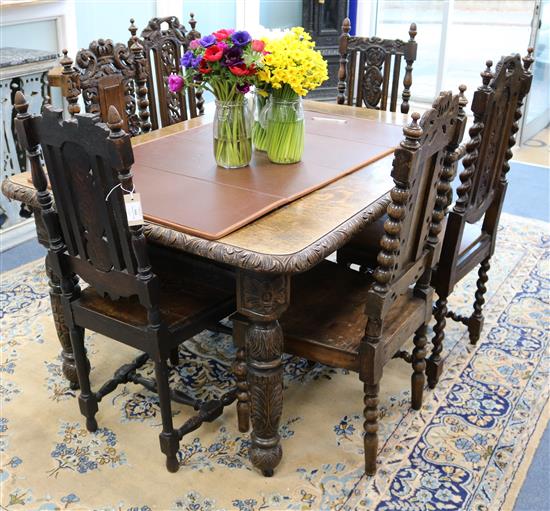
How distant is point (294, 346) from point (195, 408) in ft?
1.48

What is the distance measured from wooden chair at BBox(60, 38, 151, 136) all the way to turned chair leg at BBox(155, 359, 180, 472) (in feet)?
3.23

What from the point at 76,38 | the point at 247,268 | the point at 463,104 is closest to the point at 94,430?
the point at 247,268

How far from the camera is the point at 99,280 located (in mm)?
1886

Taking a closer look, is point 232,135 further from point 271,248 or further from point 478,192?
point 478,192

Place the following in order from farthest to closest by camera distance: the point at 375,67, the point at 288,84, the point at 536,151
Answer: the point at 536,151 → the point at 375,67 → the point at 288,84

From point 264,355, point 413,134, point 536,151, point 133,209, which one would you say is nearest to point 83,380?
point 264,355

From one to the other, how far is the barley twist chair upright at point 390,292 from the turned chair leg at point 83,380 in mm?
658

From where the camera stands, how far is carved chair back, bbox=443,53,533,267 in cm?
205

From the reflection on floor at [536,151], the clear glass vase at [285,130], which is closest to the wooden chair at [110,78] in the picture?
the clear glass vase at [285,130]

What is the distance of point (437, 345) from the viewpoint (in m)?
2.40

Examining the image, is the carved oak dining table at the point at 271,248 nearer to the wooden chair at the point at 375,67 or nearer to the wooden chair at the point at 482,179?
the wooden chair at the point at 482,179

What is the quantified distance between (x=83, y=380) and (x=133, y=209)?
77 centimetres

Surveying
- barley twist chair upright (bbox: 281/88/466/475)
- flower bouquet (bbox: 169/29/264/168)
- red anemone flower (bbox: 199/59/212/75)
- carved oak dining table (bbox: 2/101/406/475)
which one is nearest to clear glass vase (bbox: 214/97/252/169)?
flower bouquet (bbox: 169/29/264/168)

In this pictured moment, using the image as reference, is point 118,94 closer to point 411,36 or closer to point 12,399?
point 12,399
